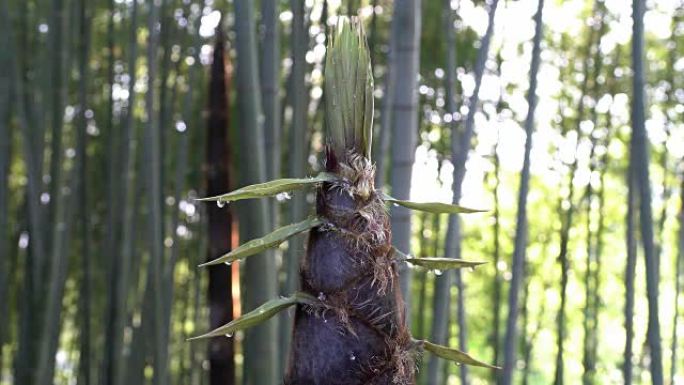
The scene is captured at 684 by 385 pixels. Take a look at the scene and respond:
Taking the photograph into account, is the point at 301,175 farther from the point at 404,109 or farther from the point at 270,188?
the point at 270,188

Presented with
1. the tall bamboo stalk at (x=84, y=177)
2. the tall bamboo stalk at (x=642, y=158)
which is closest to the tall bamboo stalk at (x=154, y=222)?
the tall bamboo stalk at (x=84, y=177)

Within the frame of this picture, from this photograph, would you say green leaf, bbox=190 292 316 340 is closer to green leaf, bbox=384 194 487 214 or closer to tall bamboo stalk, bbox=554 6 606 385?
green leaf, bbox=384 194 487 214

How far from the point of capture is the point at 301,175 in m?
1.62

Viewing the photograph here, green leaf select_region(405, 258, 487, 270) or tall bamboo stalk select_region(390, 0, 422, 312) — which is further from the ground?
tall bamboo stalk select_region(390, 0, 422, 312)

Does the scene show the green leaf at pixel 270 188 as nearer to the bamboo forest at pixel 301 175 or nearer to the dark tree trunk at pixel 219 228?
the bamboo forest at pixel 301 175

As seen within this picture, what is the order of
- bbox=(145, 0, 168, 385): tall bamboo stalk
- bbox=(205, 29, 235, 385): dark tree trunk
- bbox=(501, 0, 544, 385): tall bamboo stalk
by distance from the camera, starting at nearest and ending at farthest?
bbox=(501, 0, 544, 385): tall bamboo stalk, bbox=(145, 0, 168, 385): tall bamboo stalk, bbox=(205, 29, 235, 385): dark tree trunk

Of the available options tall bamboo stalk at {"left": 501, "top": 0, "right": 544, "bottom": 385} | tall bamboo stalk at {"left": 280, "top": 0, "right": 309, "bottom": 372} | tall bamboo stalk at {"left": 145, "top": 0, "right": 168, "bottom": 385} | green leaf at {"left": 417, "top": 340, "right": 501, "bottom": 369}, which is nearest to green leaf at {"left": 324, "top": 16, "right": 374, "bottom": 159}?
green leaf at {"left": 417, "top": 340, "right": 501, "bottom": 369}

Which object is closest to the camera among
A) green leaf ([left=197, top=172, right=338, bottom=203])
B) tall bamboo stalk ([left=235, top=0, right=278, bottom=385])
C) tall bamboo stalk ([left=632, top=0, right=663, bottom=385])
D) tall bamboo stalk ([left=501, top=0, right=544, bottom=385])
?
green leaf ([left=197, top=172, right=338, bottom=203])

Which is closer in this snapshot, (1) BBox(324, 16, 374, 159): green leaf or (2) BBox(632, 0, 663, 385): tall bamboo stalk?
(1) BBox(324, 16, 374, 159): green leaf

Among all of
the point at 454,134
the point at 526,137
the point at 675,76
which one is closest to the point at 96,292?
the point at 454,134

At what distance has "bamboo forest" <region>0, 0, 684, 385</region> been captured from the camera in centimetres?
53

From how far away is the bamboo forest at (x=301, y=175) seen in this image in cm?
53

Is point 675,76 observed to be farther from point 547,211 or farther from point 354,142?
point 354,142

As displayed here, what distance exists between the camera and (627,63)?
11.4 ft
